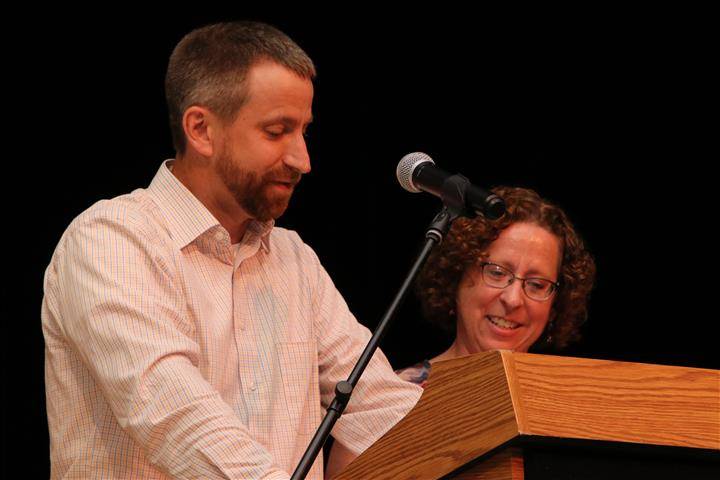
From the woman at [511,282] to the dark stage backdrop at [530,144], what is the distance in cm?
39

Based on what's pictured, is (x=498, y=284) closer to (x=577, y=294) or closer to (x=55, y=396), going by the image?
(x=577, y=294)

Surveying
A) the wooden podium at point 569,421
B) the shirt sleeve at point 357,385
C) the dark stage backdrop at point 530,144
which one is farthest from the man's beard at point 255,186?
the dark stage backdrop at point 530,144

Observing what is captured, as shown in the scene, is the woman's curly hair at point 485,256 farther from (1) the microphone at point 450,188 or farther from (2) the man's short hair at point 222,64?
(1) the microphone at point 450,188

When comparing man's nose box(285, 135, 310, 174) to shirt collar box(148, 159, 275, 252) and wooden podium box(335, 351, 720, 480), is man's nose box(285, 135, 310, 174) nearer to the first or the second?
shirt collar box(148, 159, 275, 252)

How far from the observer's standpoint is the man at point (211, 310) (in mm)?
1984

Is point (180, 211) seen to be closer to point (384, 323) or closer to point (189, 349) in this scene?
point (189, 349)

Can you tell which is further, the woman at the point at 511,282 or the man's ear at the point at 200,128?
the woman at the point at 511,282

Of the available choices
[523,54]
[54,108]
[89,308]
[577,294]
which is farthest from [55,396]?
[523,54]

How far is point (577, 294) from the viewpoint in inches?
140

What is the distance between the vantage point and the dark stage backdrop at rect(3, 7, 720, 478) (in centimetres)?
387

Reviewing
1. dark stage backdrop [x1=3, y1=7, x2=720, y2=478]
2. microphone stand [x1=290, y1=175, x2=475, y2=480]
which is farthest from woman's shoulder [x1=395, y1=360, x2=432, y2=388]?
microphone stand [x1=290, y1=175, x2=475, y2=480]

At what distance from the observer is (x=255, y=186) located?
2430 millimetres

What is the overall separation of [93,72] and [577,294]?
1.70m

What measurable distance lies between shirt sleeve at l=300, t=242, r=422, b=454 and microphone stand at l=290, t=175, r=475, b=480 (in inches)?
27.8
